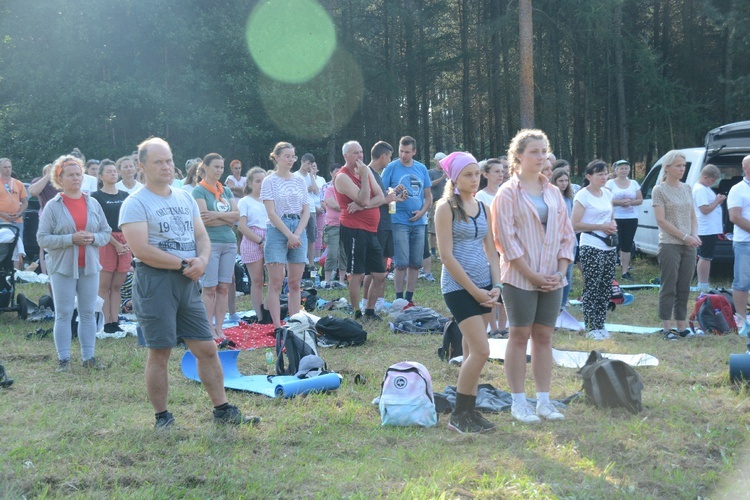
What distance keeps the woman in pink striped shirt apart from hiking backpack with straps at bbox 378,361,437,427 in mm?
599

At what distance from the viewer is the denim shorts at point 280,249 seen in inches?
338

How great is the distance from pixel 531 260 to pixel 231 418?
2.32 metres

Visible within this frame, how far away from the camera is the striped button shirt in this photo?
210 inches

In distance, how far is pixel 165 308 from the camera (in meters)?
4.97

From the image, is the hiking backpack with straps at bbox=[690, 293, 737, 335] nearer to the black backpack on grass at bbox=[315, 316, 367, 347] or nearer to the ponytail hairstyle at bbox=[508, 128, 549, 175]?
the black backpack on grass at bbox=[315, 316, 367, 347]

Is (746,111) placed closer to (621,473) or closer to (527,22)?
(527,22)

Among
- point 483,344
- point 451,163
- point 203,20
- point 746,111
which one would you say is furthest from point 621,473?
point 203,20

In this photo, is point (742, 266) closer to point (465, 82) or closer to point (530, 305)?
point (530, 305)

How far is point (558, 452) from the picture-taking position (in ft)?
15.4

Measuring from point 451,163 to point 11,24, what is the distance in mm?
28635

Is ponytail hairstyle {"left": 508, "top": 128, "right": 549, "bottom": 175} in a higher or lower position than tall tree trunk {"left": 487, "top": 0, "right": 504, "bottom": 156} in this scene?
lower

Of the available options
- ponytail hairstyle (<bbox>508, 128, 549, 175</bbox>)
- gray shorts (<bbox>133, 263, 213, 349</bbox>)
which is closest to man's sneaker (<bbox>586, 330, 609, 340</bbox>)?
ponytail hairstyle (<bbox>508, 128, 549, 175</bbox>)

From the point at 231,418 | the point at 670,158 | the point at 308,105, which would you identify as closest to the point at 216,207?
the point at 231,418

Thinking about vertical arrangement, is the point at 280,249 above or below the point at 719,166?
below
